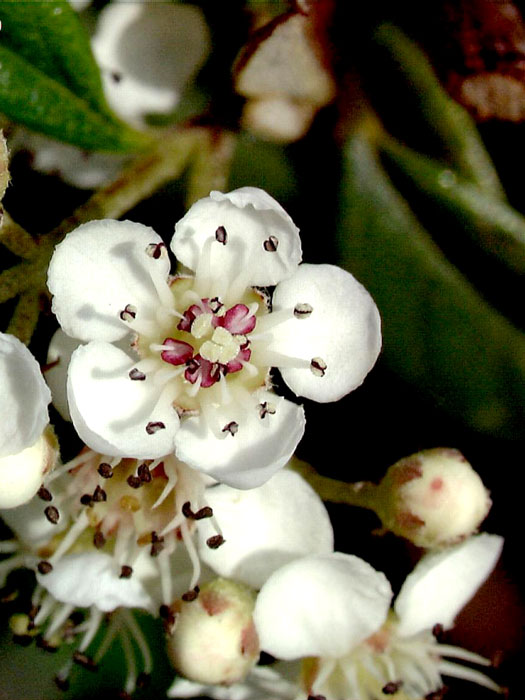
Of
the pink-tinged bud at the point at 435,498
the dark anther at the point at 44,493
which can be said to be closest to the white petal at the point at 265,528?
the pink-tinged bud at the point at 435,498

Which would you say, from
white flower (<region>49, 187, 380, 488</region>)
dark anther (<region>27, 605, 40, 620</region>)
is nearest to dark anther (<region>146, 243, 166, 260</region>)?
white flower (<region>49, 187, 380, 488</region>)

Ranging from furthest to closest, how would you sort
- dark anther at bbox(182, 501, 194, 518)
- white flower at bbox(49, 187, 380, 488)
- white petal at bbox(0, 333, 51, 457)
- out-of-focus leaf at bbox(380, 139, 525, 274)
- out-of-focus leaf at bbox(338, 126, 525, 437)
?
out-of-focus leaf at bbox(380, 139, 525, 274) → out-of-focus leaf at bbox(338, 126, 525, 437) → dark anther at bbox(182, 501, 194, 518) → white flower at bbox(49, 187, 380, 488) → white petal at bbox(0, 333, 51, 457)

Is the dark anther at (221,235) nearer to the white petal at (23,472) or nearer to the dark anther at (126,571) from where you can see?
the white petal at (23,472)

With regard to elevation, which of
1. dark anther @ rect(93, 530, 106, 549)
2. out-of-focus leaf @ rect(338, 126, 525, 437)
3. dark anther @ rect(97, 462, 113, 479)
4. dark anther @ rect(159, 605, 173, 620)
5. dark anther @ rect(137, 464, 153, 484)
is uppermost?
out-of-focus leaf @ rect(338, 126, 525, 437)

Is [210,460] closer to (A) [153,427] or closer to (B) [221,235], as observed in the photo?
(A) [153,427]

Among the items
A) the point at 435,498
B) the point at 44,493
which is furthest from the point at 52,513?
the point at 435,498

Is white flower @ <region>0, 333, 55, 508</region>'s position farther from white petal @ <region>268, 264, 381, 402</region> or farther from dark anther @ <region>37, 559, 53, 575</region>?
white petal @ <region>268, 264, 381, 402</region>
